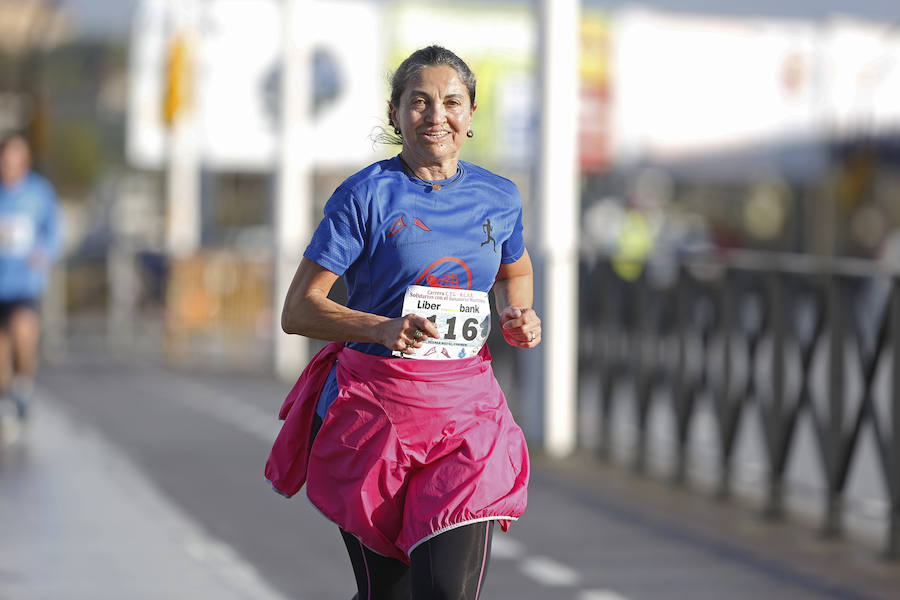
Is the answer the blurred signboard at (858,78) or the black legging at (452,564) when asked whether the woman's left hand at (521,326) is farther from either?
the blurred signboard at (858,78)

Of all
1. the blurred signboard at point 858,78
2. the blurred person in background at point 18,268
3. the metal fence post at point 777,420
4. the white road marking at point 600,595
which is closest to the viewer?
the white road marking at point 600,595

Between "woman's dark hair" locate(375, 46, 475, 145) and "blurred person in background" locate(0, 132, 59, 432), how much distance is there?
7470 mm

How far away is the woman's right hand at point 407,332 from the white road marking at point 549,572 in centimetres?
321

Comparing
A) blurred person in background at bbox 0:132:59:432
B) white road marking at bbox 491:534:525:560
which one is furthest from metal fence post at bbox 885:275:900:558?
blurred person in background at bbox 0:132:59:432

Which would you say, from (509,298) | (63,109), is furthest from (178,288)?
(63,109)

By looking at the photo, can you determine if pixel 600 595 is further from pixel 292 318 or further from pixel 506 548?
pixel 292 318

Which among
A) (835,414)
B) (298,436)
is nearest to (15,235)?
(835,414)

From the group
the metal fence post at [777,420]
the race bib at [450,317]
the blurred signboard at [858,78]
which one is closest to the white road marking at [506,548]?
the metal fence post at [777,420]

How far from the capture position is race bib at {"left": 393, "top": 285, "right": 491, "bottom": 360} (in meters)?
4.04

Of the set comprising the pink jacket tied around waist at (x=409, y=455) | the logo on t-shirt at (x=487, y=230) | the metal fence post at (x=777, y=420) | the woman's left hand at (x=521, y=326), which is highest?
the logo on t-shirt at (x=487, y=230)

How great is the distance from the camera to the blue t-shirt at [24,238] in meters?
11.1

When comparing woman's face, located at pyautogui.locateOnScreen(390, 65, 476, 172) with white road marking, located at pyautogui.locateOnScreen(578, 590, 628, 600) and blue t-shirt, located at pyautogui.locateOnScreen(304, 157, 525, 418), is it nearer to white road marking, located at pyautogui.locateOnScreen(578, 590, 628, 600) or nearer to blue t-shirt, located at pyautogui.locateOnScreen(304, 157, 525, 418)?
blue t-shirt, located at pyautogui.locateOnScreen(304, 157, 525, 418)

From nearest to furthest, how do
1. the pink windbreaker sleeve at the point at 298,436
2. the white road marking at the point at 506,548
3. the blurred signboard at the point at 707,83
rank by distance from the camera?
the pink windbreaker sleeve at the point at 298,436, the white road marking at the point at 506,548, the blurred signboard at the point at 707,83

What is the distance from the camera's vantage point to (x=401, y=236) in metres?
4.02
